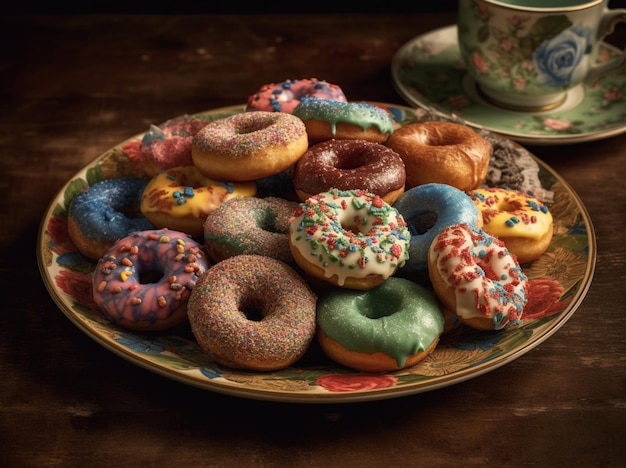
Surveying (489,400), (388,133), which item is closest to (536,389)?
(489,400)

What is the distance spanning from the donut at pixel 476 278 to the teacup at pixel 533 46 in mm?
637

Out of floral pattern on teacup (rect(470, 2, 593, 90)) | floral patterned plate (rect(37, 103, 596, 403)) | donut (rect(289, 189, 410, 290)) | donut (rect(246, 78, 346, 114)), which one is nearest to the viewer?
floral patterned plate (rect(37, 103, 596, 403))

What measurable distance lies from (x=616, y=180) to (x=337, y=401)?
3.16ft

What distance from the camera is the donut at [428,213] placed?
126cm

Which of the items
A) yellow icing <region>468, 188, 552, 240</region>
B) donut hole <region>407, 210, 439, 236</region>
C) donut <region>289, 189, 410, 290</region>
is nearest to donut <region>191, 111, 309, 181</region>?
donut <region>289, 189, 410, 290</region>

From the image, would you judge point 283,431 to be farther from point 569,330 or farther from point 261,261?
point 569,330

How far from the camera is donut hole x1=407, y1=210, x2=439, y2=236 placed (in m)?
1.37

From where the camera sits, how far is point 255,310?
1246mm

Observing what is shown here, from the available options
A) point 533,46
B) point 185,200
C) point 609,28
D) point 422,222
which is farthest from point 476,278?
point 609,28

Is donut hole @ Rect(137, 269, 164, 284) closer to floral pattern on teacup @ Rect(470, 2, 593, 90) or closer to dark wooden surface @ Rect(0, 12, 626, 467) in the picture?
dark wooden surface @ Rect(0, 12, 626, 467)

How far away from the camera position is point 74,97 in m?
2.03

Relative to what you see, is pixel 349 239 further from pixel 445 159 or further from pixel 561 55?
pixel 561 55

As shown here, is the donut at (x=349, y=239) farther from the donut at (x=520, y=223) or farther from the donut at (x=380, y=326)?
the donut at (x=520, y=223)

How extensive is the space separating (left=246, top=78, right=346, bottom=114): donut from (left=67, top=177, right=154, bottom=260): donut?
28 cm
